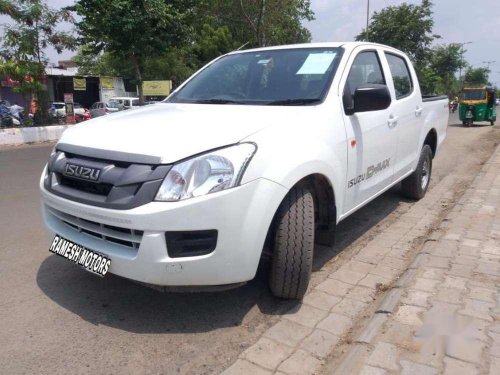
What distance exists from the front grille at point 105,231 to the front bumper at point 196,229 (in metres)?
0.01

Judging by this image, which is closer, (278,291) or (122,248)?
(122,248)

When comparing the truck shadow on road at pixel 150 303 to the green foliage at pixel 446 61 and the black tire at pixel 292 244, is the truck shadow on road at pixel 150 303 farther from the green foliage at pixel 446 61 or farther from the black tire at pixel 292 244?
the green foliage at pixel 446 61

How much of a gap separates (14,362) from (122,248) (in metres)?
0.80

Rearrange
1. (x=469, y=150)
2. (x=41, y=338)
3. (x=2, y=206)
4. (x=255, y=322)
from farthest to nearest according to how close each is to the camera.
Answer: (x=469, y=150) < (x=2, y=206) < (x=255, y=322) < (x=41, y=338)

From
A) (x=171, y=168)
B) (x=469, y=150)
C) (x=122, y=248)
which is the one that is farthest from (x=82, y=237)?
(x=469, y=150)

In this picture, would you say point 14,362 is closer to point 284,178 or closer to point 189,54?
point 284,178

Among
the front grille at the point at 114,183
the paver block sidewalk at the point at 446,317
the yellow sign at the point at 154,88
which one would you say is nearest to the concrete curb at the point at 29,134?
the yellow sign at the point at 154,88

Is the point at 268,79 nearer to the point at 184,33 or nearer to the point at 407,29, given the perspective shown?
the point at 184,33

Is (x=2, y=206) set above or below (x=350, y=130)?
below

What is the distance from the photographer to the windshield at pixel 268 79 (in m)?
3.32

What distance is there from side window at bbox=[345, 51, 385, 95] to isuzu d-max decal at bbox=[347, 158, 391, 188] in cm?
68

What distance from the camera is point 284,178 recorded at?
256 centimetres

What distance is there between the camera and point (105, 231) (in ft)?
8.12

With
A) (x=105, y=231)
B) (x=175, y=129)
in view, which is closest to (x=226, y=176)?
(x=175, y=129)
